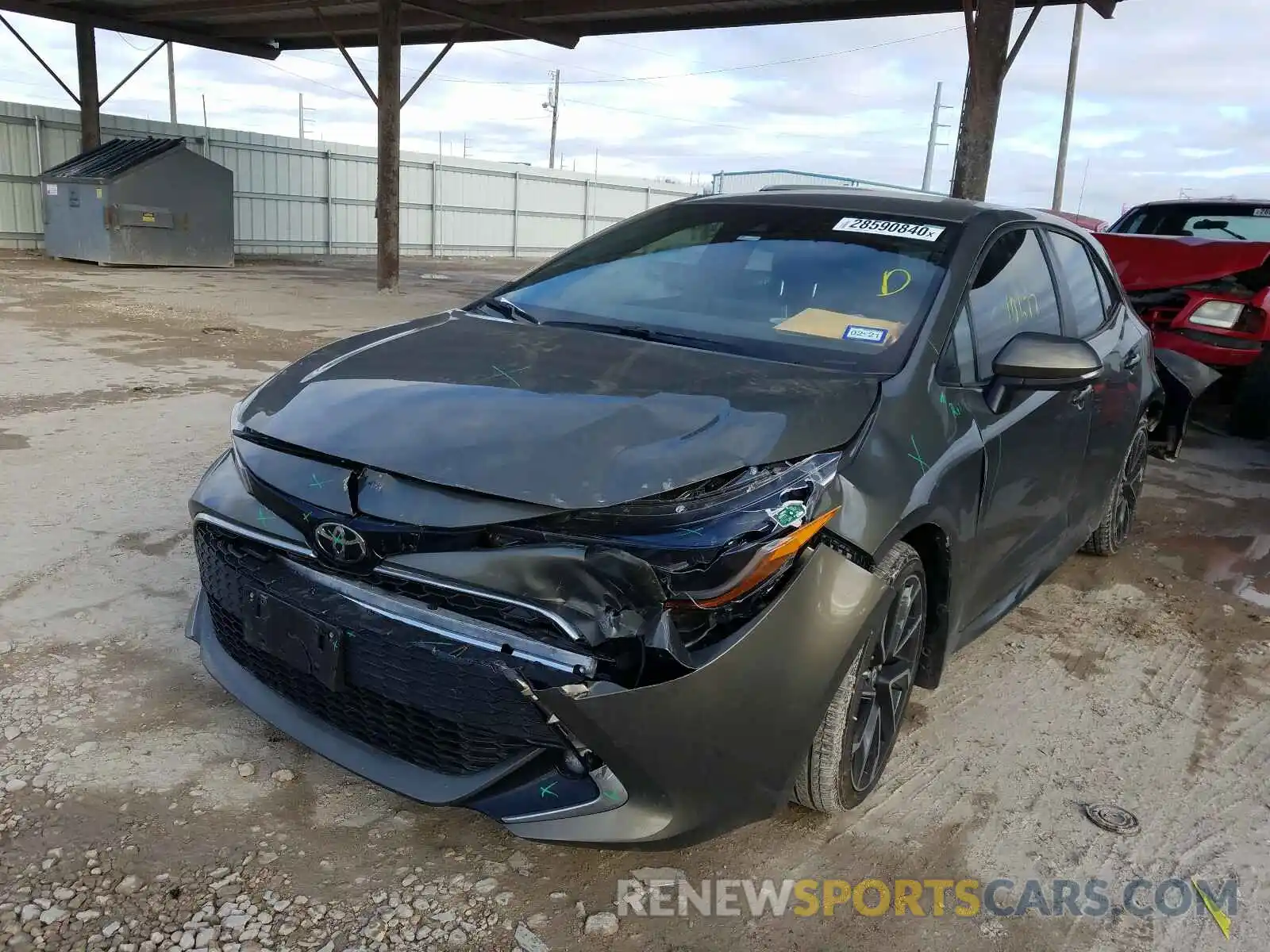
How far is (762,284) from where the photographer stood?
2.88 m

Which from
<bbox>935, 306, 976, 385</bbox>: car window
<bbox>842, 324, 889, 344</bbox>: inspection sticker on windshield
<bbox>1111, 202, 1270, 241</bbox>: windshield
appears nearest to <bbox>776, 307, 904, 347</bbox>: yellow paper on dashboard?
<bbox>842, 324, 889, 344</bbox>: inspection sticker on windshield

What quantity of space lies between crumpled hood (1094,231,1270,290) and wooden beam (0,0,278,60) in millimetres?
18461

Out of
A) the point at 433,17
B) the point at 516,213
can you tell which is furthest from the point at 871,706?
the point at 516,213

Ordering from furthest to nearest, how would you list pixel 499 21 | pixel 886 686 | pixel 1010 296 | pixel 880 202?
pixel 499 21 → pixel 880 202 → pixel 1010 296 → pixel 886 686

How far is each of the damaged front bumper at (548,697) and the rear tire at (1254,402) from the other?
5387 millimetres

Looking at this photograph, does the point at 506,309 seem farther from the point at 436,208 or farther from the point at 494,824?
the point at 436,208

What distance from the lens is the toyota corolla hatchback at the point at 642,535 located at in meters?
1.82

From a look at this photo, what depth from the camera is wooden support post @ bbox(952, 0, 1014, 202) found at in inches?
370

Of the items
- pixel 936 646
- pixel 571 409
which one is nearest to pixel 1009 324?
pixel 936 646

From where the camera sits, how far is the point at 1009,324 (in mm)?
2939

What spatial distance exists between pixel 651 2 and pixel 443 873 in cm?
1298

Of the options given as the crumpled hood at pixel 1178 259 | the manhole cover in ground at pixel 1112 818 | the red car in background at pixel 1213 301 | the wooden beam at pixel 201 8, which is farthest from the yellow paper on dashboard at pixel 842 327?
the wooden beam at pixel 201 8

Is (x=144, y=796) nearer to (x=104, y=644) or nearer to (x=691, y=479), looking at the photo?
(x=104, y=644)

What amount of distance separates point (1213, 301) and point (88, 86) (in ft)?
64.4
